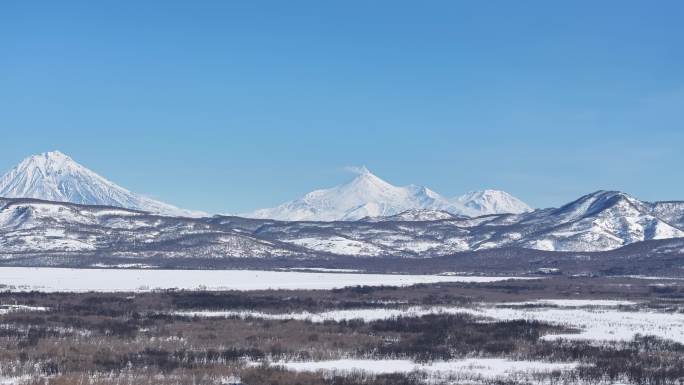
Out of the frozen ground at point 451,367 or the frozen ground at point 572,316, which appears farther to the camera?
the frozen ground at point 572,316

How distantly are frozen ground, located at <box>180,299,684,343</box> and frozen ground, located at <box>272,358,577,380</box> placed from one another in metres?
12.5

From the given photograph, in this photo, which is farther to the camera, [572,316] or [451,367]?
[572,316]

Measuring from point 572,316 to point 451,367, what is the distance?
32.0 meters

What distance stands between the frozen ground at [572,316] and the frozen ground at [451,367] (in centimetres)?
1253

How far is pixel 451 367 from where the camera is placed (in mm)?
44062

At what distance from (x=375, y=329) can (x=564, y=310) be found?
26461 millimetres

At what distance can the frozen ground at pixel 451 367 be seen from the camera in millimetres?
41562

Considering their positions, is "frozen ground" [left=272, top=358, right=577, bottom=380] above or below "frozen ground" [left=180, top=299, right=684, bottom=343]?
below

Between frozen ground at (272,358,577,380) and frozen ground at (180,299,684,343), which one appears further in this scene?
frozen ground at (180,299,684,343)

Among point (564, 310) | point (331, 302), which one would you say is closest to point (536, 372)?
point (564, 310)

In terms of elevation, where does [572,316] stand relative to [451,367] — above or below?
above

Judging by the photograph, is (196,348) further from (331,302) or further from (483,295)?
(483,295)

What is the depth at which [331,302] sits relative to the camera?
86.3 m

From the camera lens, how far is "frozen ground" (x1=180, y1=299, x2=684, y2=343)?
60.8 metres
